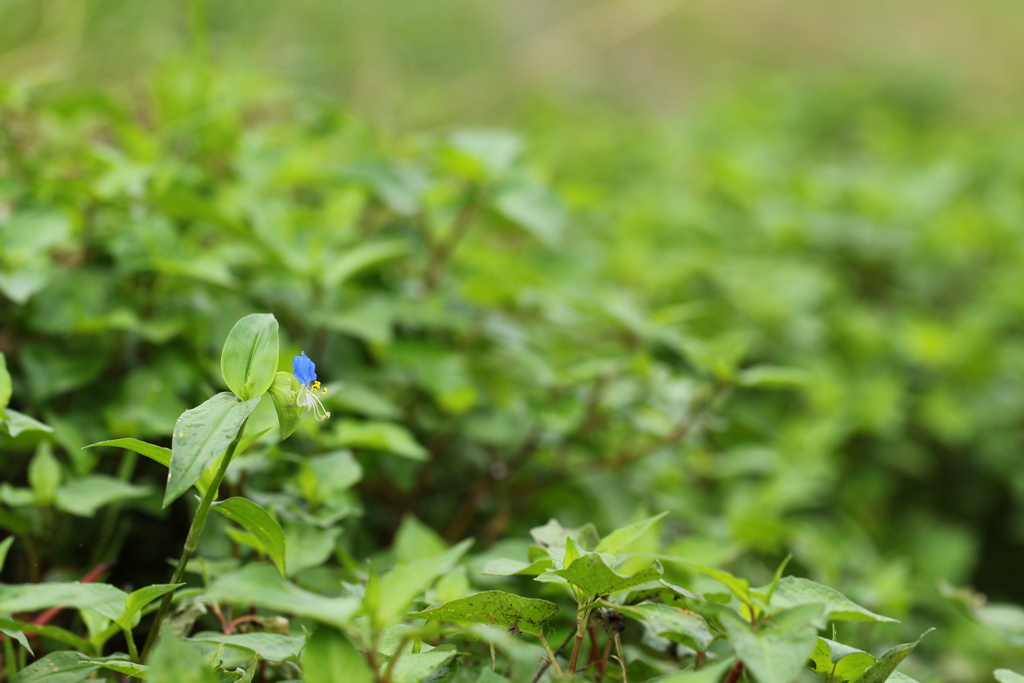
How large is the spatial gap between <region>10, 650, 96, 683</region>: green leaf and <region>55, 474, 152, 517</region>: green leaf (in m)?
0.17

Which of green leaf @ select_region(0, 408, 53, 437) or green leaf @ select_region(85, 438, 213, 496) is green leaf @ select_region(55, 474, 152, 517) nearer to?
green leaf @ select_region(0, 408, 53, 437)

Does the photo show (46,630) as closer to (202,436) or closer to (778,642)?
(202,436)

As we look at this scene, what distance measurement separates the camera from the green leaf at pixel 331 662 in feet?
1.60

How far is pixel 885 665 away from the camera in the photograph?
1.78 feet

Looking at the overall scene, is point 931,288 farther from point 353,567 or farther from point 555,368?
point 353,567

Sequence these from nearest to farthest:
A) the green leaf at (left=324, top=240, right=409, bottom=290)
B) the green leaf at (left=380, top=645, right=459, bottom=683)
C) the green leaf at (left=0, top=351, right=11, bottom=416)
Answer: the green leaf at (left=380, top=645, right=459, bottom=683) < the green leaf at (left=0, top=351, right=11, bottom=416) < the green leaf at (left=324, top=240, right=409, bottom=290)

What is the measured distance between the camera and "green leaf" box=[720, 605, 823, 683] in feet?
1.57

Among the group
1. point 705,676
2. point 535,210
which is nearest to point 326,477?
point 705,676

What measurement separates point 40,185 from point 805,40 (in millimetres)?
6494

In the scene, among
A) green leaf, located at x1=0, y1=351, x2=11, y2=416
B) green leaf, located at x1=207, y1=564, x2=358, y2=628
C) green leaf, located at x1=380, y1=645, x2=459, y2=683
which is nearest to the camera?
green leaf, located at x1=207, y1=564, x2=358, y2=628

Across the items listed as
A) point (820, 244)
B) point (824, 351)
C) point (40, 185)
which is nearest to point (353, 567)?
point (40, 185)

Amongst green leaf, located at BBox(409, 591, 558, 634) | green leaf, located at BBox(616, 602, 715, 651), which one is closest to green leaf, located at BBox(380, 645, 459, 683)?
green leaf, located at BBox(409, 591, 558, 634)

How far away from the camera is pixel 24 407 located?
0.91 metres

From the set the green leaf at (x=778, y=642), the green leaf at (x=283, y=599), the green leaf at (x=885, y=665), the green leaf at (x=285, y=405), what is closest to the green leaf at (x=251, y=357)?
the green leaf at (x=285, y=405)
